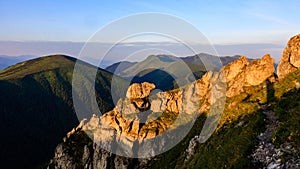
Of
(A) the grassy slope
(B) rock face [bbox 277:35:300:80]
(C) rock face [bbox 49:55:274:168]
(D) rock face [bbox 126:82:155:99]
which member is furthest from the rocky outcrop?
(D) rock face [bbox 126:82:155:99]

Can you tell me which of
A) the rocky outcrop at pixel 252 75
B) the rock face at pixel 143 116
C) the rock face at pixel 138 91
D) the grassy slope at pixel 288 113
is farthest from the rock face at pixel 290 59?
the rock face at pixel 138 91

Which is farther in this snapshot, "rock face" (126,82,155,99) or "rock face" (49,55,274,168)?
"rock face" (126,82,155,99)

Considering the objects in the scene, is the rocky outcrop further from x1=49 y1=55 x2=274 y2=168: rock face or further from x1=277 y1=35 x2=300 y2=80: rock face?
x1=49 y1=55 x2=274 y2=168: rock face

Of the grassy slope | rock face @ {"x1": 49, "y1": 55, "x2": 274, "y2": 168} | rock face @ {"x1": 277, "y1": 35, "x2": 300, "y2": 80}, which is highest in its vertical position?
rock face @ {"x1": 277, "y1": 35, "x2": 300, "y2": 80}

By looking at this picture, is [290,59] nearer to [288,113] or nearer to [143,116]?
[288,113]

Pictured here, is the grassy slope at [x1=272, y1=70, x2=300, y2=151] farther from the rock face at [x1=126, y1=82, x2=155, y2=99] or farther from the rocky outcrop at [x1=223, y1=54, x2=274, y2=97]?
the rock face at [x1=126, y1=82, x2=155, y2=99]

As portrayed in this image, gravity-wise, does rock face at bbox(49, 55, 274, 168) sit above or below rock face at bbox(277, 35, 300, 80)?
below

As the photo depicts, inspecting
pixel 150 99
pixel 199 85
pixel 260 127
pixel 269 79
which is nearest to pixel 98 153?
pixel 150 99

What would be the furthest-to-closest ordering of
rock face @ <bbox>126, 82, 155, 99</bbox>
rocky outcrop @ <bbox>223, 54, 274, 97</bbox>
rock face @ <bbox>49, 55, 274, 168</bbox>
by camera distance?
1. rock face @ <bbox>126, 82, 155, 99</bbox>
2. rock face @ <bbox>49, 55, 274, 168</bbox>
3. rocky outcrop @ <bbox>223, 54, 274, 97</bbox>

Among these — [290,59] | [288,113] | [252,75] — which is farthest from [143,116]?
[288,113]

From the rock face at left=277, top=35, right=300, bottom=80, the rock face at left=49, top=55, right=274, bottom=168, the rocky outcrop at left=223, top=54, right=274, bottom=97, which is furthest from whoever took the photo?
the rock face at left=49, top=55, right=274, bottom=168

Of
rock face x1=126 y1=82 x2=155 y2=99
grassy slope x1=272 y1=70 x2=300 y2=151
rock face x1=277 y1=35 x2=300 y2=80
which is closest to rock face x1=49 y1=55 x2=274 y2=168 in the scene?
rock face x1=126 y1=82 x2=155 y2=99
